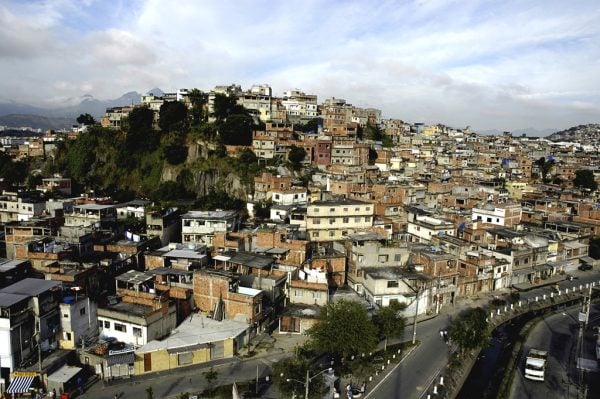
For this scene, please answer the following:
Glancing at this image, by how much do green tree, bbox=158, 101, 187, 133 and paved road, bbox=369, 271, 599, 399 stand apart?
146 feet

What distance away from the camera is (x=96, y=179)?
62.7 meters

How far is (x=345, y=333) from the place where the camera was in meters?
21.8

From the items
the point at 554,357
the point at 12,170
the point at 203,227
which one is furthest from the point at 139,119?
the point at 554,357

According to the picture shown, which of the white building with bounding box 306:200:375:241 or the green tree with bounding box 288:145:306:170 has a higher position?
the green tree with bounding box 288:145:306:170

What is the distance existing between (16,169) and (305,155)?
41.1 m

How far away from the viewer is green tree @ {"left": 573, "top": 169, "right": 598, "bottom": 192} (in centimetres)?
6506

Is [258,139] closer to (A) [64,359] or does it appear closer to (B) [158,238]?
(B) [158,238]

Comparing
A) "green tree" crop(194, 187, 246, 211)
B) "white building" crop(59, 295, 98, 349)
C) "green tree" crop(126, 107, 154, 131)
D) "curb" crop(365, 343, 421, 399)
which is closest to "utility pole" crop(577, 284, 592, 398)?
"curb" crop(365, 343, 421, 399)

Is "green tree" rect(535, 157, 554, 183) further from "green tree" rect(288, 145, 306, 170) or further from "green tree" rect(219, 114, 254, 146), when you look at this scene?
"green tree" rect(219, 114, 254, 146)

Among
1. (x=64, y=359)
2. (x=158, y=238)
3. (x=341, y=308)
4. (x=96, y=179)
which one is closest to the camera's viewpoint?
(x=64, y=359)

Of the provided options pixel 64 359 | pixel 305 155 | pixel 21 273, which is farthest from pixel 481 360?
pixel 305 155

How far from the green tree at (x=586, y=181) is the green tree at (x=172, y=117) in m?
57.2

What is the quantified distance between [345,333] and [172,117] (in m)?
48.6

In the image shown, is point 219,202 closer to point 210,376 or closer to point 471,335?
point 210,376
